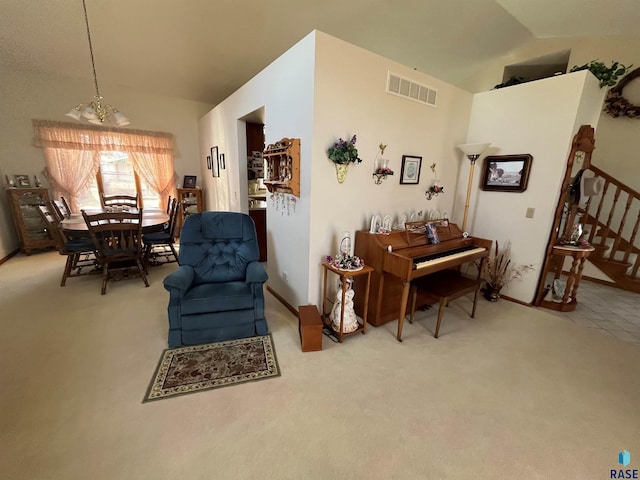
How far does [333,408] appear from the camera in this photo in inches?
66.4

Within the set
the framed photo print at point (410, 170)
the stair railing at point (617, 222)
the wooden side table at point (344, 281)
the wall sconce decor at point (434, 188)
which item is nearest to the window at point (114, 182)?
the wooden side table at point (344, 281)

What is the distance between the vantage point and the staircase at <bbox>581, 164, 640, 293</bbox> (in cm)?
350

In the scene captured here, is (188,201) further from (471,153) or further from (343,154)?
(471,153)

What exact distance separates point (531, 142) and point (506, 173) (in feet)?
1.33

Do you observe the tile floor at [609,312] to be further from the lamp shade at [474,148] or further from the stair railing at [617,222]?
the lamp shade at [474,148]

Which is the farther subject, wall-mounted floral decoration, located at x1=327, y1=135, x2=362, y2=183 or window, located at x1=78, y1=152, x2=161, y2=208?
window, located at x1=78, y1=152, x2=161, y2=208

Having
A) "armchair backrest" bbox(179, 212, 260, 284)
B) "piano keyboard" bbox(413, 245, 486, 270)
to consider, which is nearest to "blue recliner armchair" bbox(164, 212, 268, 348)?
"armchair backrest" bbox(179, 212, 260, 284)

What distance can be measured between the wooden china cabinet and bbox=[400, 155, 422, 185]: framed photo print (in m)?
5.57

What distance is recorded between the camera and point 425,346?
2.36 meters

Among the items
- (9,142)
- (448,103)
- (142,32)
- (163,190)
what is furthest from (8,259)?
(448,103)

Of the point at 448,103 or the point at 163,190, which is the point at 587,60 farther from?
the point at 163,190

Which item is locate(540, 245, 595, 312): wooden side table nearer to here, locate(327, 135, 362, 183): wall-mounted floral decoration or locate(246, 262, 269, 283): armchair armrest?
locate(327, 135, 362, 183): wall-mounted floral decoration

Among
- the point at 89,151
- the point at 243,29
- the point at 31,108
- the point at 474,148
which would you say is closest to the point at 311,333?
the point at 474,148

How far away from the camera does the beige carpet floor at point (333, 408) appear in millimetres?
1358
